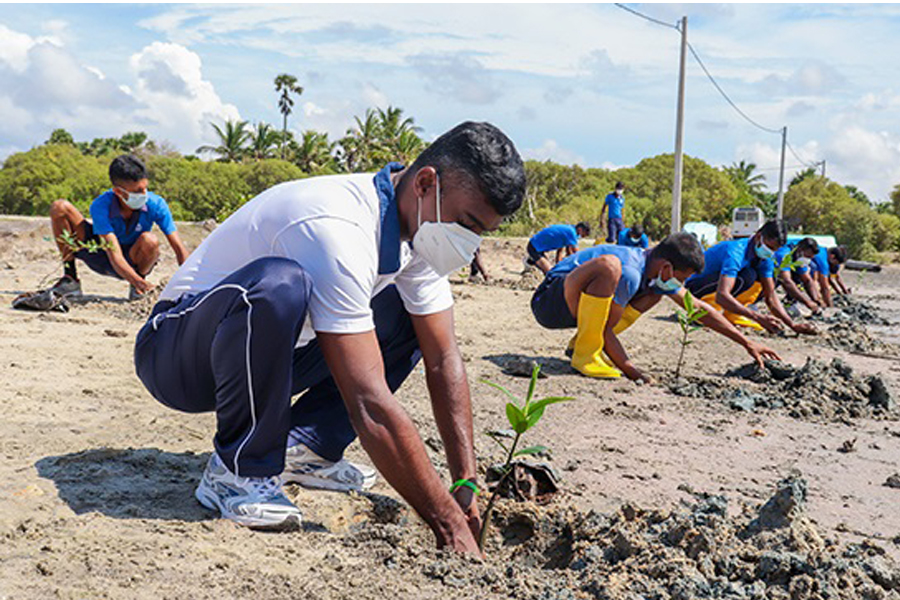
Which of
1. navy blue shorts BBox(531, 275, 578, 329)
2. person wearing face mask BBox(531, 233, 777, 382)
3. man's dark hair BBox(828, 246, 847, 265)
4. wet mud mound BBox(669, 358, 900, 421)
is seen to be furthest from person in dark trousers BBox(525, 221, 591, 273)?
man's dark hair BBox(828, 246, 847, 265)

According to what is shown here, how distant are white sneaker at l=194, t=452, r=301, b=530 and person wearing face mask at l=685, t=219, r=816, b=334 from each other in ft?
18.6

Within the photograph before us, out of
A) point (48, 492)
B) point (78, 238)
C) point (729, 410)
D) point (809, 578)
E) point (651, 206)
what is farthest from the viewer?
point (651, 206)

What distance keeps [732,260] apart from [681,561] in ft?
18.8

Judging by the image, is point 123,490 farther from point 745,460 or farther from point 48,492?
point 745,460

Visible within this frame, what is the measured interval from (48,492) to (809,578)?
231 centimetres

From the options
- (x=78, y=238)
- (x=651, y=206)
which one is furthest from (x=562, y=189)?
(x=78, y=238)

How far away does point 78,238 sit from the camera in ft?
23.5

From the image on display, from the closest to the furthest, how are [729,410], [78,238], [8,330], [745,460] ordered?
1. [745,460]
2. [729,410]
3. [8,330]
4. [78,238]

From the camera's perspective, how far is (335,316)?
7.41 ft

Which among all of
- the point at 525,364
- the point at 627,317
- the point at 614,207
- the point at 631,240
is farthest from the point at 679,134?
the point at 525,364

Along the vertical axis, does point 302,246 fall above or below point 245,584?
above

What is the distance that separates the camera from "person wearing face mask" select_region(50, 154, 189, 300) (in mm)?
6684

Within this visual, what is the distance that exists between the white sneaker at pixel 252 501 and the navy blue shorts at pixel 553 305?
3.71 metres

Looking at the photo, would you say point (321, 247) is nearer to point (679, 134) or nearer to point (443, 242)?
point (443, 242)
